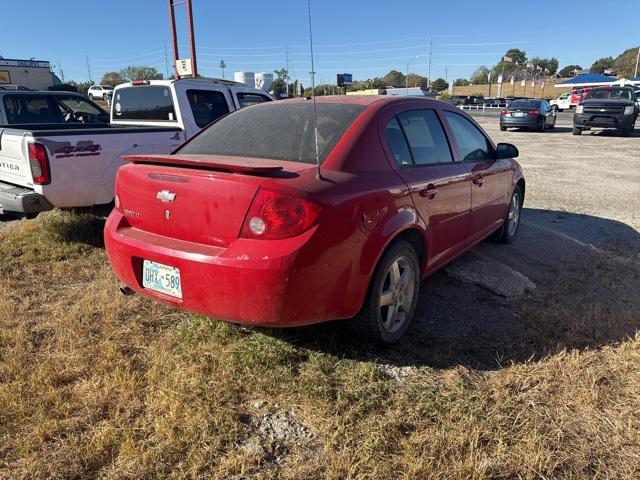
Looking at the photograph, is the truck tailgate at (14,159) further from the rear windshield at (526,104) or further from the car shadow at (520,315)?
the rear windshield at (526,104)

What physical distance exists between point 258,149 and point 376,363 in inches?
61.7

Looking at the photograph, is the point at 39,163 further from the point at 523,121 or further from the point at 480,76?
the point at 480,76

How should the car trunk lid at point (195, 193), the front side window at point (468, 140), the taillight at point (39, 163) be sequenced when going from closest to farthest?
the car trunk lid at point (195, 193)
the front side window at point (468, 140)
the taillight at point (39, 163)

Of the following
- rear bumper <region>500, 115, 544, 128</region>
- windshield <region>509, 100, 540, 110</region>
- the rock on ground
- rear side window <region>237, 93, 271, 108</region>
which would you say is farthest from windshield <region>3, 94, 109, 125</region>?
windshield <region>509, 100, 540, 110</region>

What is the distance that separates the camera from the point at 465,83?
407 ft

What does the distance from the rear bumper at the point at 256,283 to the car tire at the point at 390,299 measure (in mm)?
185

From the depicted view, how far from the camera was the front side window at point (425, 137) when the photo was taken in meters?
3.61

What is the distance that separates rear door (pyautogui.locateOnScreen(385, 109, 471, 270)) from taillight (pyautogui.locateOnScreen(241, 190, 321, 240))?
932mm

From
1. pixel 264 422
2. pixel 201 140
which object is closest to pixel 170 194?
pixel 201 140

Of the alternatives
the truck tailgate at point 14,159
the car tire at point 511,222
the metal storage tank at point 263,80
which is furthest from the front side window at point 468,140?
the metal storage tank at point 263,80

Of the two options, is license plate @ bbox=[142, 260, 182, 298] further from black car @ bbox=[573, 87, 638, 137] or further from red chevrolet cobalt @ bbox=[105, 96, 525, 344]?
black car @ bbox=[573, 87, 638, 137]

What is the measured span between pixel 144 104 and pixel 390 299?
5.59m

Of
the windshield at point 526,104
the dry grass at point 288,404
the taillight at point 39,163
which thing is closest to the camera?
the dry grass at point 288,404

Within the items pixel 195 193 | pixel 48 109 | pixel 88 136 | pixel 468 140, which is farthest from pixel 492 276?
pixel 48 109
